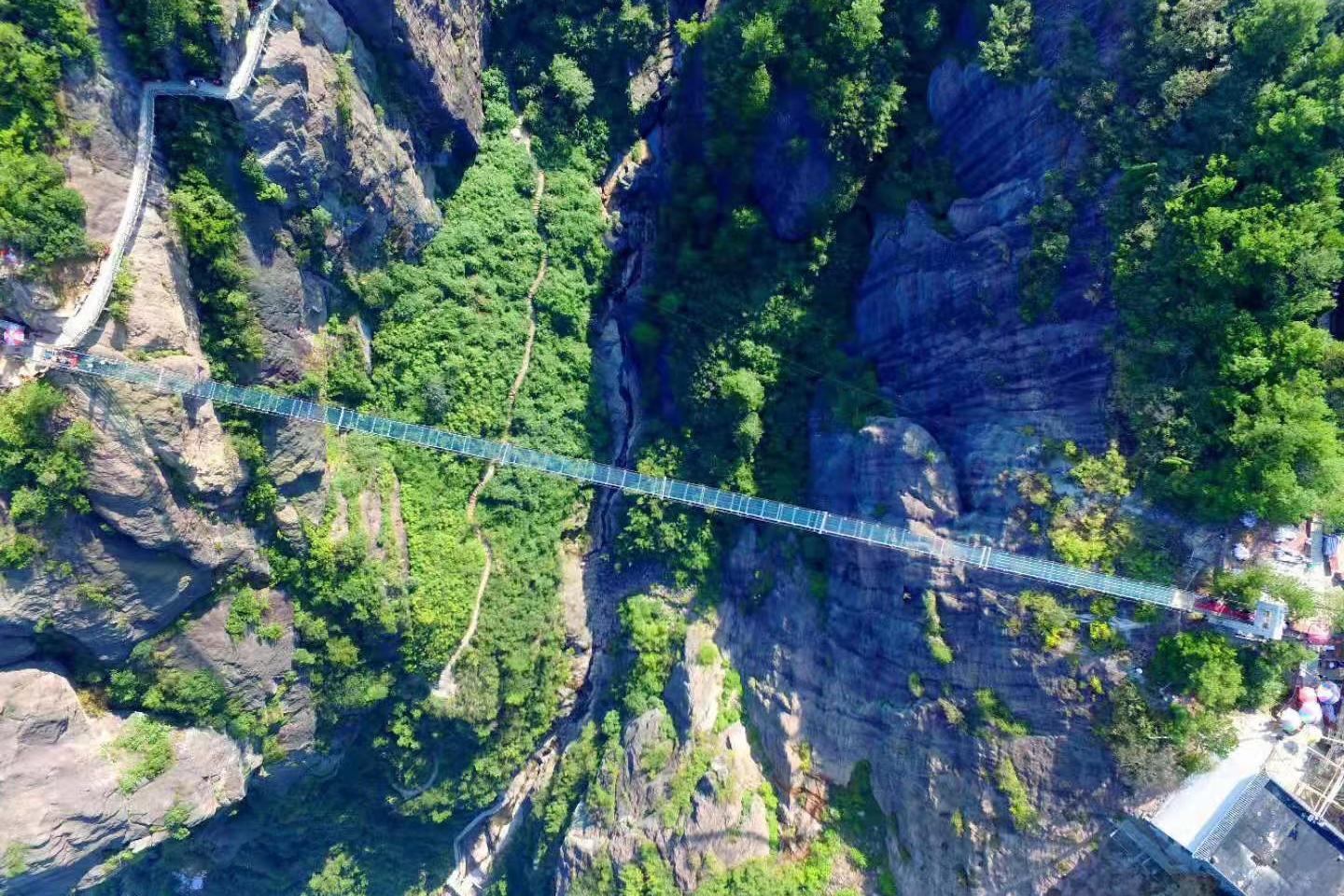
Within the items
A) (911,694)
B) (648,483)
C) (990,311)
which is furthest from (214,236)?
(911,694)

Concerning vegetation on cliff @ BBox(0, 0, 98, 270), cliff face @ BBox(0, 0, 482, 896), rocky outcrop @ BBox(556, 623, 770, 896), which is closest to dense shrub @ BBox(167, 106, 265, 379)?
cliff face @ BBox(0, 0, 482, 896)

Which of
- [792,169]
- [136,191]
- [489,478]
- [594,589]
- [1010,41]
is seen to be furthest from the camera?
[594,589]

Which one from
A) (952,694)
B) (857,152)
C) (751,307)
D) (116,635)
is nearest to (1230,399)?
(952,694)

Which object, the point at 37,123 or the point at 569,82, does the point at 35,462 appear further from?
the point at 569,82

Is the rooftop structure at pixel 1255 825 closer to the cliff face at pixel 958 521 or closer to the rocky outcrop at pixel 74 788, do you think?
the cliff face at pixel 958 521

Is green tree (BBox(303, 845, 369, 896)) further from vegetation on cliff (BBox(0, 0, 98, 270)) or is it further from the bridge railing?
vegetation on cliff (BBox(0, 0, 98, 270))

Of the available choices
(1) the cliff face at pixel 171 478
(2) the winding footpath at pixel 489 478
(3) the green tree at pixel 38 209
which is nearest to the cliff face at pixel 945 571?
(2) the winding footpath at pixel 489 478

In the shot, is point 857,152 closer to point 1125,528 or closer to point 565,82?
point 565,82
